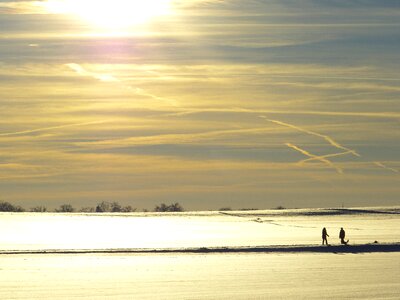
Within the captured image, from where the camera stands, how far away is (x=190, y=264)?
73.6 ft

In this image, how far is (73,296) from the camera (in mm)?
16875

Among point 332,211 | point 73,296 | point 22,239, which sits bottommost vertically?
point 73,296

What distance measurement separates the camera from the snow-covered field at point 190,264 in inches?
695

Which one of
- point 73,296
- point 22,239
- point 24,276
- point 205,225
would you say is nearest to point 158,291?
point 73,296

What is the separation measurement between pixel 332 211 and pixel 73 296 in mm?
31731

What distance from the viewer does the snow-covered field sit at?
1764 cm

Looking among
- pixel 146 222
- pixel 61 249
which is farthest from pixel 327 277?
pixel 146 222

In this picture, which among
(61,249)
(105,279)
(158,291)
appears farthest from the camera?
(61,249)

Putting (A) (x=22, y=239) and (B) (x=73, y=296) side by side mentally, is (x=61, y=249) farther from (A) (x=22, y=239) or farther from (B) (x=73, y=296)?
(B) (x=73, y=296)

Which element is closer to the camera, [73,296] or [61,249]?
[73,296]

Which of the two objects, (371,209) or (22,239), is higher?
(371,209)

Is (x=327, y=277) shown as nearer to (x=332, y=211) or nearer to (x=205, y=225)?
(x=205, y=225)

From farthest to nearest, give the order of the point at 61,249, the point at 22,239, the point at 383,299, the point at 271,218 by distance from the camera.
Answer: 1. the point at 271,218
2. the point at 22,239
3. the point at 61,249
4. the point at 383,299

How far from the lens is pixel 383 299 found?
16438 mm
